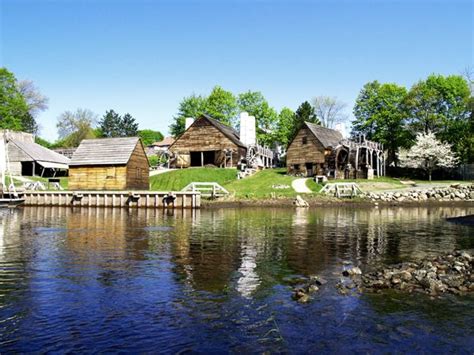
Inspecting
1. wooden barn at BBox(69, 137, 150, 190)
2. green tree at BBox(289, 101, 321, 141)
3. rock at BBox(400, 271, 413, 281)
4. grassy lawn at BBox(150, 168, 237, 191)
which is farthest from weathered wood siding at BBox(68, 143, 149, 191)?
rock at BBox(400, 271, 413, 281)

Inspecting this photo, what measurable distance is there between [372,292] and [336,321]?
2651 millimetres

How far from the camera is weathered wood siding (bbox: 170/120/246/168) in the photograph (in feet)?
224

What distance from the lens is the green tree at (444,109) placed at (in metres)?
64.6

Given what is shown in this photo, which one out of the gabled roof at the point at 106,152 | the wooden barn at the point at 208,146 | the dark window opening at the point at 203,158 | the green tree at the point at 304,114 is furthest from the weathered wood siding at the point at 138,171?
the green tree at the point at 304,114

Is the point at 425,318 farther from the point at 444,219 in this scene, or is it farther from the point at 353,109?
the point at 353,109

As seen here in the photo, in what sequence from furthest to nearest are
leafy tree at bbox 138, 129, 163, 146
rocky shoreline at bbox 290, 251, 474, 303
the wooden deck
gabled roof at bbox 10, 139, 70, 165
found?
leafy tree at bbox 138, 129, 163, 146, gabled roof at bbox 10, 139, 70, 165, the wooden deck, rocky shoreline at bbox 290, 251, 474, 303

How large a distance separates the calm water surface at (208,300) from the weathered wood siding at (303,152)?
4132cm

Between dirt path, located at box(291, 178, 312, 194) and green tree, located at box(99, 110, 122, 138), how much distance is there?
81.6 m

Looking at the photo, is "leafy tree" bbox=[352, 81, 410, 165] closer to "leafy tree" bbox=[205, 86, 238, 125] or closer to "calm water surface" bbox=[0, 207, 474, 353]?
"leafy tree" bbox=[205, 86, 238, 125]

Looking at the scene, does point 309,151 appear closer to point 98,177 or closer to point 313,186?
point 313,186

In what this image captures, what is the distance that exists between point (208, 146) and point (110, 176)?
21546mm

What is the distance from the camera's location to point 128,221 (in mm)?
30453

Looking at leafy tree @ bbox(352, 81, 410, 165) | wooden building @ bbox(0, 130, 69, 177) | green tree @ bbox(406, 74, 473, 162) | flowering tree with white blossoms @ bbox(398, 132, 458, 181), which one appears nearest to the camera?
flowering tree with white blossoms @ bbox(398, 132, 458, 181)

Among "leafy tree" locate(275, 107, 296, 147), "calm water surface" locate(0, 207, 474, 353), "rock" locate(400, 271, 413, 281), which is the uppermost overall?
"leafy tree" locate(275, 107, 296, 147)
